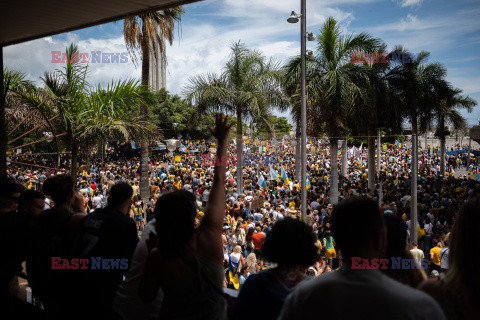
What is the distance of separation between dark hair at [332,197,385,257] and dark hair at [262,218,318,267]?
39 cm

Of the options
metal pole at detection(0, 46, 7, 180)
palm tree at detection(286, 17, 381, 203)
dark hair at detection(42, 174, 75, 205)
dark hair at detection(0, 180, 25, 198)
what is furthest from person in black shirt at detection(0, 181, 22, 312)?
palm tree at detection(286, 17, 381, 203)

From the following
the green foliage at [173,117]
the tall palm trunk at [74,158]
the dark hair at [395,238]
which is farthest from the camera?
the green foliage at [173,117]

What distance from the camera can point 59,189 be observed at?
2.51 meters

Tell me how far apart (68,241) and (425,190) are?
1760cm

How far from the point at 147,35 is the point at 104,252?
1389cm

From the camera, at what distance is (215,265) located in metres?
1.67

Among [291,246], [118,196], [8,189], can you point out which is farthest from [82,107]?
[291,246]

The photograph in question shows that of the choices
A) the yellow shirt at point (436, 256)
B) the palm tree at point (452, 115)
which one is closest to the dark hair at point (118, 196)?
the yellow shirt at point (436, 256)

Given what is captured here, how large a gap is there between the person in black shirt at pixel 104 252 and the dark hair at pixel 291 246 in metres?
0.90

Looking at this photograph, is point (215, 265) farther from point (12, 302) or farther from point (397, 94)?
point (397, 94)

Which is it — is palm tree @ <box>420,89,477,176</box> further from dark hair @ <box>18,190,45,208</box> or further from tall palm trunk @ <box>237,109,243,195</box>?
dark hair @ <box>18,190,45,208</box>

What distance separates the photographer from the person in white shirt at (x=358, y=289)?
3.56ft

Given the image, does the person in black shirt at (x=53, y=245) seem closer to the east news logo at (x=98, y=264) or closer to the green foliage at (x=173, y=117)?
the east news logo at (x=98, y=264)

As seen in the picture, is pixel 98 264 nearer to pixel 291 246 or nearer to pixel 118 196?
pixel 118 196
